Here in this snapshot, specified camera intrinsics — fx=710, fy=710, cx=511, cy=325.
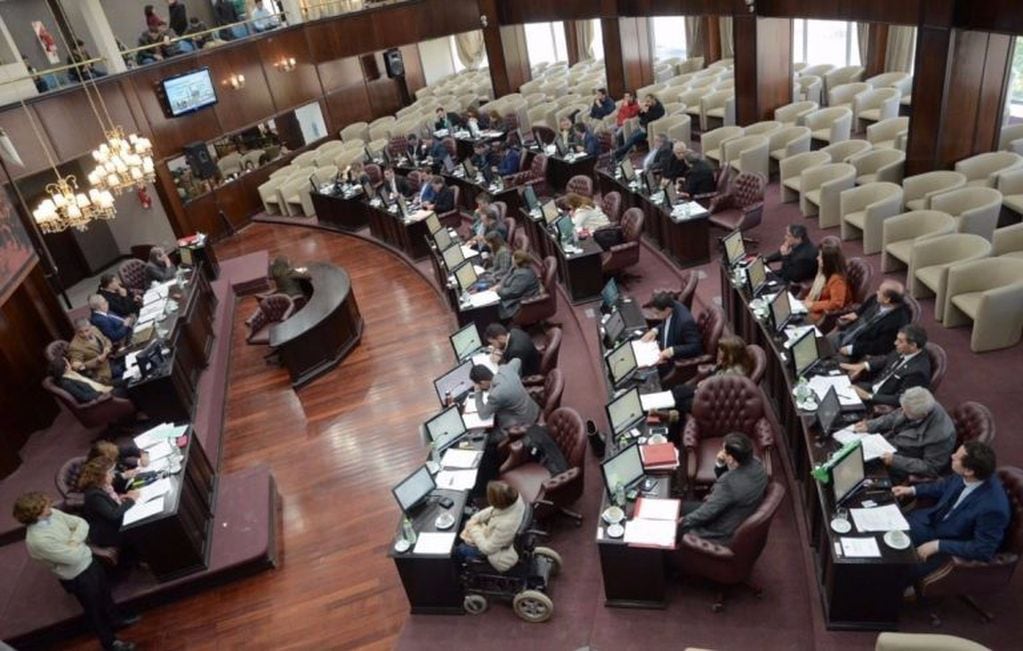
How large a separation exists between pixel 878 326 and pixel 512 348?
3.05m

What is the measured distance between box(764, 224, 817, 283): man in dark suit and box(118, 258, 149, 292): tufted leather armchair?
357 inches

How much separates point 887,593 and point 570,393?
12.3 feet

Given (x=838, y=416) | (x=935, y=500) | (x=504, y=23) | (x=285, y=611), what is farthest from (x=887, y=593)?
(x=504, y=23)

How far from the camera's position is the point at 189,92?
46.2 feet

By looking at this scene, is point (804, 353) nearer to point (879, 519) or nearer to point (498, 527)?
point (879, 519)

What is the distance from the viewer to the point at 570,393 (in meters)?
7.32

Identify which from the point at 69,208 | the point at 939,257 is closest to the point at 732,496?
the point at 939,257

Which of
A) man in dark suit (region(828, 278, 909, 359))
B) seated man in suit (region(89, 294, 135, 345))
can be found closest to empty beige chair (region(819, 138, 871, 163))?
man in dark suit (region(828, 278, 909, 359))

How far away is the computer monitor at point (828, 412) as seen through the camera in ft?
15.8

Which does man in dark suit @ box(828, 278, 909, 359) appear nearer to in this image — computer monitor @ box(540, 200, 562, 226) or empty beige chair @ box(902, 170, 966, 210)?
empty beige chair @ box(902, 170, 966, 210)

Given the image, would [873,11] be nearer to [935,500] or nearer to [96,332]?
[935,500]

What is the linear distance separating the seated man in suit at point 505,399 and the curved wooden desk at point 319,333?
3775 mm

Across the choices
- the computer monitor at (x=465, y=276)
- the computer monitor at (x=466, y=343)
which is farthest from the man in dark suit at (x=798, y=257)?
the computer monitor at (x=465, y=276)

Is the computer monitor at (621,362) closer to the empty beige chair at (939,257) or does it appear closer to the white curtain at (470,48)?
the empty beige chair at (939,257)
